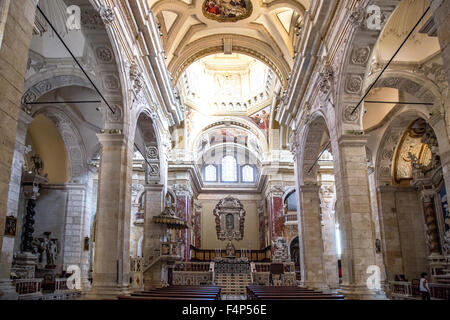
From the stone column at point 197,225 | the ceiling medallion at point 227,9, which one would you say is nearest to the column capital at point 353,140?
the ceiling medallion at point 227,9

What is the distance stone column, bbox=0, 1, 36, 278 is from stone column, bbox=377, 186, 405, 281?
15381 millimetres

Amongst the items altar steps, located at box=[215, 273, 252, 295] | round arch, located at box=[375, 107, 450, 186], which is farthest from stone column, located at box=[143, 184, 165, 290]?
round arch, located at box=[375, 107, 450, 186]

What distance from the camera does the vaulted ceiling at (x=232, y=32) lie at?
14.7 metres

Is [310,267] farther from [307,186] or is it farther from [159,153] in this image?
[159,153]

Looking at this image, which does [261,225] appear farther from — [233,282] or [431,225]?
[431,225]

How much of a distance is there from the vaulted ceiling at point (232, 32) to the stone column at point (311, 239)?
16.6ft

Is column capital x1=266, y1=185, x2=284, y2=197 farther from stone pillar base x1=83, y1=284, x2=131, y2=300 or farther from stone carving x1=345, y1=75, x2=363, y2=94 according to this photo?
stone pillar base x1=83, y1=284, x2=131, y2=300

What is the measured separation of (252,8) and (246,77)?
11.4m

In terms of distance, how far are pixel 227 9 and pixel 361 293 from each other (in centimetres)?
1155

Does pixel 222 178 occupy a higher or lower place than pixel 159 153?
higher

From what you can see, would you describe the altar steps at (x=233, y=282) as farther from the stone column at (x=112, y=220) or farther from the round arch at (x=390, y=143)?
the stone column at (x=112, y=220)
